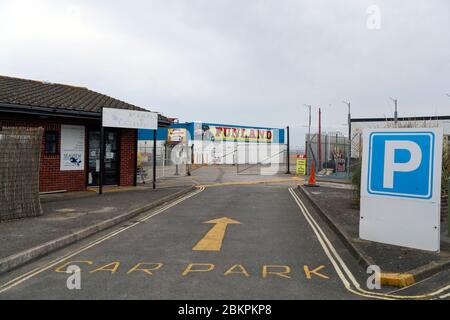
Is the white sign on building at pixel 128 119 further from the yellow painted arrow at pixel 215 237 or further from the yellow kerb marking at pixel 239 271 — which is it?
the yellow kerb marking at pixel 239 271

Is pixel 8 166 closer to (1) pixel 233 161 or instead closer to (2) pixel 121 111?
(2) pixel 121 111

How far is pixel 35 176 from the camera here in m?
10.5

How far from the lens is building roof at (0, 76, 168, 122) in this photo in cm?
1344

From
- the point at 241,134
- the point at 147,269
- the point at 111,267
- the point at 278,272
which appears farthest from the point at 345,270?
the point at 241,134

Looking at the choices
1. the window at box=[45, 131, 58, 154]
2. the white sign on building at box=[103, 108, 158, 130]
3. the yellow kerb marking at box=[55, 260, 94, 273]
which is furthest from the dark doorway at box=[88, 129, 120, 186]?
the yellow kerb marking at box=[55, 260, 94, 273]

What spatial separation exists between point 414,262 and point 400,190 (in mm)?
1597

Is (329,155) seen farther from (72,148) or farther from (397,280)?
(397,280)

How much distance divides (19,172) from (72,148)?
5670 mm

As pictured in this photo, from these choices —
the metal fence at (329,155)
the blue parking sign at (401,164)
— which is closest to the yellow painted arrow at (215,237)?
the blue parking sign at (401,164)

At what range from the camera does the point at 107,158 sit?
686 inches

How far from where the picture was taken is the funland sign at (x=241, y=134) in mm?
45906

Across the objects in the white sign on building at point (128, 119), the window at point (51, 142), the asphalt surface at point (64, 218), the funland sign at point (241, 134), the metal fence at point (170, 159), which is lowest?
the asphalt surface at point (64, 218)

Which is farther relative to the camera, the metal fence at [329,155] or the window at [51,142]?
the metal fence at [329,155]

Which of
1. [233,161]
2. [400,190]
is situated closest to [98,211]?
[400,190]
